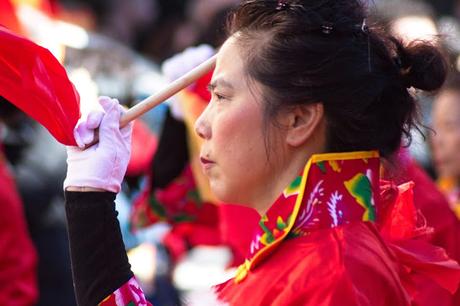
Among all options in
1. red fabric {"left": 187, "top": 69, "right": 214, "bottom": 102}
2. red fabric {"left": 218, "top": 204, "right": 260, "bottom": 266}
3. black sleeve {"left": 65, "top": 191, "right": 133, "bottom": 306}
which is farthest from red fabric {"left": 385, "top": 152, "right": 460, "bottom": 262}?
black sleeve {"left": 65, "top": 191, "right": 133, "bottom": 306}

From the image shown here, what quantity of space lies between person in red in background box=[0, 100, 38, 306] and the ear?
1.88 metres

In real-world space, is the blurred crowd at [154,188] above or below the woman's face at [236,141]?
below

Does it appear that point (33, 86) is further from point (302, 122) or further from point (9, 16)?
point (9, 16)

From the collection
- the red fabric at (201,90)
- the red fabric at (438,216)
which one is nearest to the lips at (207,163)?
the red fabric at (438,216)

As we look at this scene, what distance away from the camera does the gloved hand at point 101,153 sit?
226 cm

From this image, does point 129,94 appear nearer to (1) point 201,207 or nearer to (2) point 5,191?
(1) point 201,207

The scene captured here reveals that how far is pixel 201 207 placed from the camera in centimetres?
476

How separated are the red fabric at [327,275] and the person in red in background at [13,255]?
1.85 meters

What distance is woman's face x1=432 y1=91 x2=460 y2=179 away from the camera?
4805 mm

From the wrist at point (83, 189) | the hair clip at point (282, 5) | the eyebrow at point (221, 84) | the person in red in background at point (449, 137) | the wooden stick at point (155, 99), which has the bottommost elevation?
the person in red in background at point (449, 137)

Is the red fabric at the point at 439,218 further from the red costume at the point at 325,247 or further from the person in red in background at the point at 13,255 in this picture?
the person in red in background at the point at 13,255

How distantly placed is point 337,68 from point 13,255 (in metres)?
2.04

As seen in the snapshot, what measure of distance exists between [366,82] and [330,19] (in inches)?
5.8

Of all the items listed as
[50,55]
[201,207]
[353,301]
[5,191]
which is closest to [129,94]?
[201,207]
